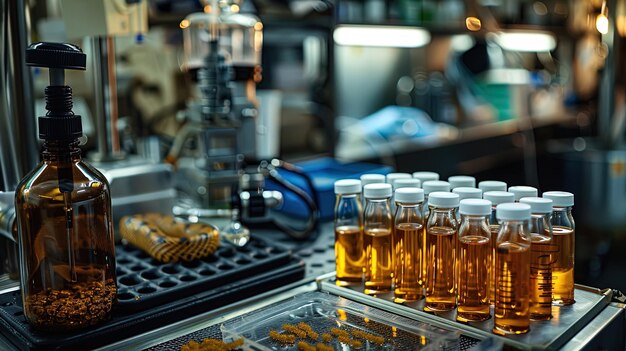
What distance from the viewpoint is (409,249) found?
3.39 ft

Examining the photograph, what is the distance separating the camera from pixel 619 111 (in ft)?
12.2

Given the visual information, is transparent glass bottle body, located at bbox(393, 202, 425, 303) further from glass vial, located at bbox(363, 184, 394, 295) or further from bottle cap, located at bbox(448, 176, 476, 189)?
bottle cap, located at bbox(448, 176, 476, 189)

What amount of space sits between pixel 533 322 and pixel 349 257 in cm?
34

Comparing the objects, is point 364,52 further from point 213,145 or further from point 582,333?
point 582,333

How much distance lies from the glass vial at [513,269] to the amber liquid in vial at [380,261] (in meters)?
0.22

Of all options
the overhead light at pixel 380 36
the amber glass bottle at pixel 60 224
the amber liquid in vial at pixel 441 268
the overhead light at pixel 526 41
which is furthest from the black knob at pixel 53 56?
the overhead light at pixel 526 41

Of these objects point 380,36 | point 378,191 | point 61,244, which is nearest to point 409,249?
point 378,191

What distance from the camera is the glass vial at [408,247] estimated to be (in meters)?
1.03

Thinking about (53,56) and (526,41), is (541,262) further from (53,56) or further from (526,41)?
(526,41)

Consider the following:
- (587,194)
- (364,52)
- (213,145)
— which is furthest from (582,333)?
(364,52)

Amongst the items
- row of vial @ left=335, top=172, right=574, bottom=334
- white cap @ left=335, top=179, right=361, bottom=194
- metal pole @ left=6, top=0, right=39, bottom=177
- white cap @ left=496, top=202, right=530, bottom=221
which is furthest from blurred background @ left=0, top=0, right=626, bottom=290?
white cap @ left=496, top=202, right=530, bottom=221

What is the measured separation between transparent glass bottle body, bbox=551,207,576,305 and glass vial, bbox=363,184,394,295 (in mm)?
268

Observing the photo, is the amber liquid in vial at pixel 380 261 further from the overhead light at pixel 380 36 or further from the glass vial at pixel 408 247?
the overhead light at pixel 380 36

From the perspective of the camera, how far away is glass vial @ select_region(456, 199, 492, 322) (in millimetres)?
938
